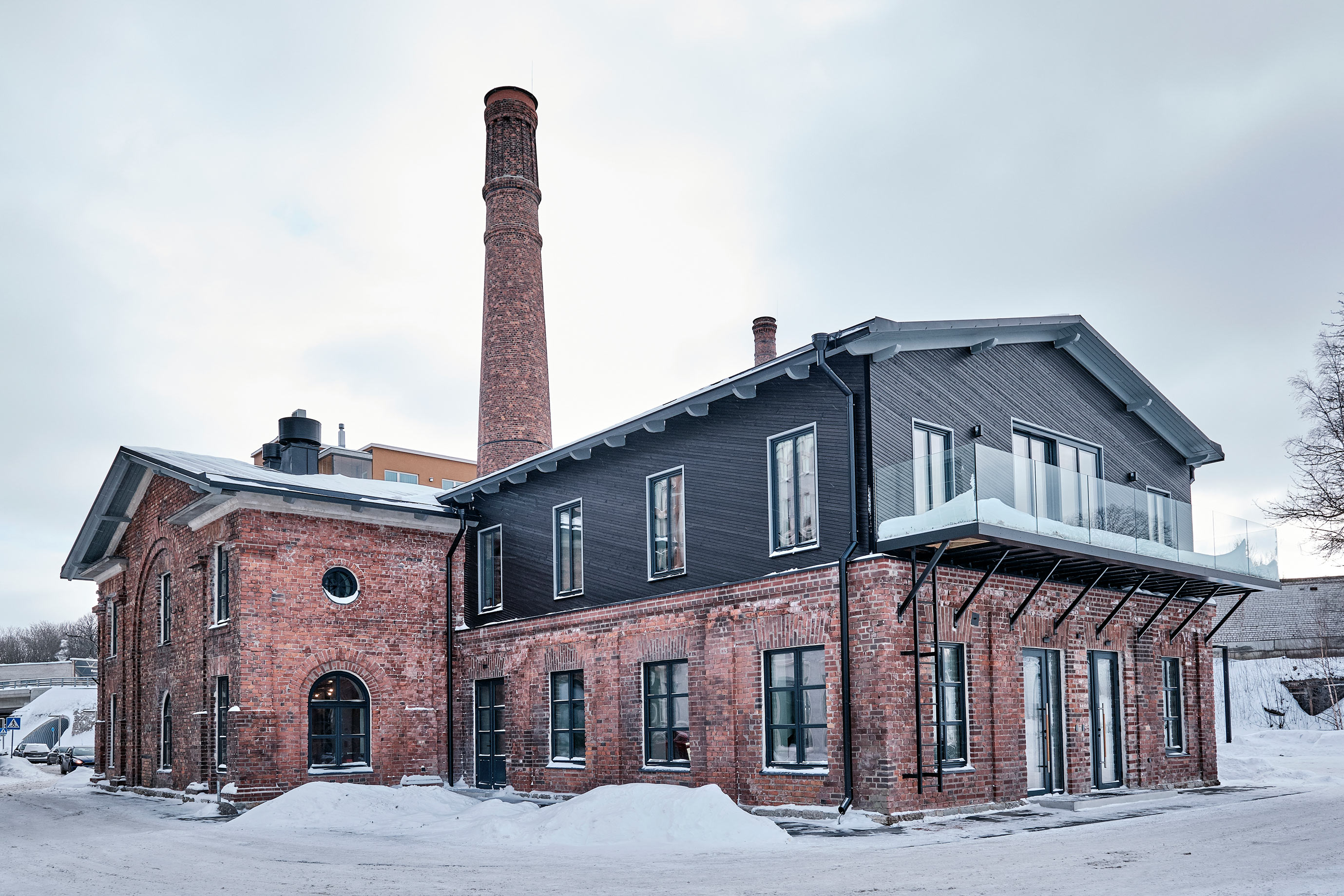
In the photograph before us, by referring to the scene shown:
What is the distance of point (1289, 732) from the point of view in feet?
102

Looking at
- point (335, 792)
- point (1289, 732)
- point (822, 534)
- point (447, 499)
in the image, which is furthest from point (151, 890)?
point (1289, 732)

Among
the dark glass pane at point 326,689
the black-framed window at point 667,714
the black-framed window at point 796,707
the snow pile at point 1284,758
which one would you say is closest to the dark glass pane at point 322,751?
the dark glass pane at point 326,689

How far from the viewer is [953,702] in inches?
589

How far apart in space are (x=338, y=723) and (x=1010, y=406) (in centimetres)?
1341

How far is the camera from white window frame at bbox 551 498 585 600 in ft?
66.7

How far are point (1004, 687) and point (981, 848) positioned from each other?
4.28 m

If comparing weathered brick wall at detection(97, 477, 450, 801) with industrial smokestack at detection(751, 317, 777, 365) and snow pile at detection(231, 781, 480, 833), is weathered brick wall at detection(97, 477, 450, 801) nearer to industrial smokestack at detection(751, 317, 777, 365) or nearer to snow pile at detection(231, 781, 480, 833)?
snow pile at detection(231, 781, 480, 833)

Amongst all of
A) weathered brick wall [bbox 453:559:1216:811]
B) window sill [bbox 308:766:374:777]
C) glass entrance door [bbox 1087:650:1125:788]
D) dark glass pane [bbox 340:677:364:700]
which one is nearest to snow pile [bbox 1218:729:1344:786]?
weathered brick wall [bbox 453:559:1216:811]

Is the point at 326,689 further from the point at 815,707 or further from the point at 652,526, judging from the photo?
the point at 815,707

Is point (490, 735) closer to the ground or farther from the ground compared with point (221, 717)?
closer to the ground

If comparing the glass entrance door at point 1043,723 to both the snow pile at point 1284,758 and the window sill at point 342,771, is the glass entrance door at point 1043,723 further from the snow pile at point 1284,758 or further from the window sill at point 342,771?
the window sill at point 342,771

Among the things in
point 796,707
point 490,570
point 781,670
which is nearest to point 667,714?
point 781,670

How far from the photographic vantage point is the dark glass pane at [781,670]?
15.6 m

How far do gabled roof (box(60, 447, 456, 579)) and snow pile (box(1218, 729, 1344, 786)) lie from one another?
53.2 ft
